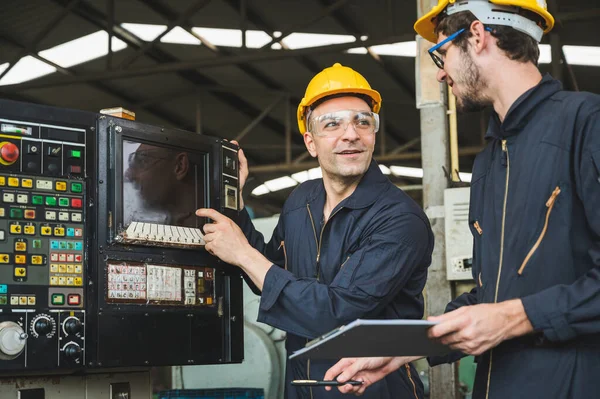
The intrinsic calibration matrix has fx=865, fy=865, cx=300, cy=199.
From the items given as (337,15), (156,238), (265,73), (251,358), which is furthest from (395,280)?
(265,73)

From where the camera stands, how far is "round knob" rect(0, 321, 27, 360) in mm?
1958

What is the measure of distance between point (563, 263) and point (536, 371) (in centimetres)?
22

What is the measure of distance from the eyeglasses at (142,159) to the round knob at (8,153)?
323mm

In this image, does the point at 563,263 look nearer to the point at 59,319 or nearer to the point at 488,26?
the point at 488,26

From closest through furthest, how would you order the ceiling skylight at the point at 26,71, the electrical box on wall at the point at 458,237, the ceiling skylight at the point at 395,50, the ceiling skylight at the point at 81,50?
the electrical box on wall at the point at 458,237 < the ceiling skylight at the point at 395,50 < the ceiling skylight at the point at 81,50 < the ceiling skylight at the point at 26,71

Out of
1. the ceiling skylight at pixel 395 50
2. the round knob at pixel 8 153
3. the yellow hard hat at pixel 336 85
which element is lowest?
the round knob at pixel 8 153

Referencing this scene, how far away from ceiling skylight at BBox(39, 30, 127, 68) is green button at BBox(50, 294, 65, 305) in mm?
6818

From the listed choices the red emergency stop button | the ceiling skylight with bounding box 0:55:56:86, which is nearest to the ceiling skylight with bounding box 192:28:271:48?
the ceiling skylight with bounding box 0:55:56:86

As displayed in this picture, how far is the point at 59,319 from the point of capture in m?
2.09

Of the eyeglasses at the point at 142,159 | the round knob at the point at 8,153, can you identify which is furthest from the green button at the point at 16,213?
the eyeglasses at the point at 142,159

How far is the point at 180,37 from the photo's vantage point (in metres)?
8.84

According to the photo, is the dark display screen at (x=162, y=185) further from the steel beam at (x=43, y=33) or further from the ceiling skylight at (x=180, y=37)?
the ceiling skylight at (x=180, y=37)

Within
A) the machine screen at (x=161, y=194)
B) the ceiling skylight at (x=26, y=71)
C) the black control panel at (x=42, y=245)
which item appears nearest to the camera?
the black control panel at (x=42, y=245)

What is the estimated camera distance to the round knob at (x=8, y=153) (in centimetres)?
204
